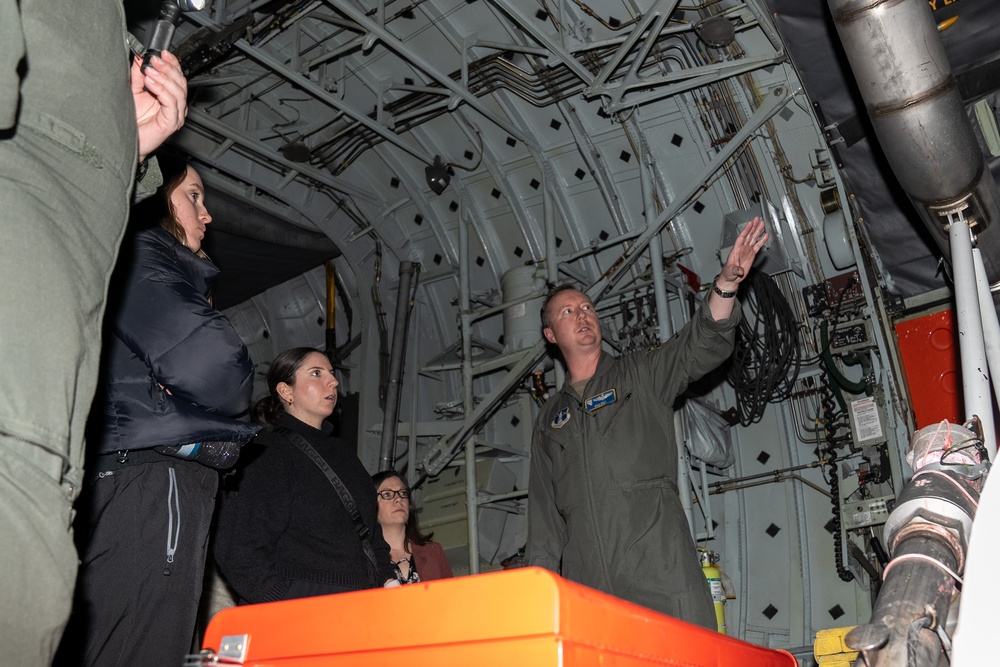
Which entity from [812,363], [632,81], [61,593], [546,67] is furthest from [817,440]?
[61,593]

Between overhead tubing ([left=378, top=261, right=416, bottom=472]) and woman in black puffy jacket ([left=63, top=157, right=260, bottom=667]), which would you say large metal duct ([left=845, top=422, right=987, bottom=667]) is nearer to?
woman in black puffy jacket ([left=63, top=157, right=260, bottom=667])

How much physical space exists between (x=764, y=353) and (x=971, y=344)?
13.6ft

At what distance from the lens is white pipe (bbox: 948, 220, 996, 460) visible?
209cm

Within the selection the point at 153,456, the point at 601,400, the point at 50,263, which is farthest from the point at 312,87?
the point at 50,263

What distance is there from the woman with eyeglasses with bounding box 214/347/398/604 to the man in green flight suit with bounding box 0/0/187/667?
178cm

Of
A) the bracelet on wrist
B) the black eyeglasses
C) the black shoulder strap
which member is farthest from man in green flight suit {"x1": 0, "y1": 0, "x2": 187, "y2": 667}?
the black eyeglasses

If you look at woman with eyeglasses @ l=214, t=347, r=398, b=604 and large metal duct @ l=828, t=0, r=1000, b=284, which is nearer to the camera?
woman with eyeglasses @ l=214, t=347, r=398, b=604

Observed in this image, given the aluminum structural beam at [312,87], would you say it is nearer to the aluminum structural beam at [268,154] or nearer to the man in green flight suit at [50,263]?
the aluminum structural beam at [268,154]

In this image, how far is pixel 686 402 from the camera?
6402 millimetres

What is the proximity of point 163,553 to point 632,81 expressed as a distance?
5198 millimetres

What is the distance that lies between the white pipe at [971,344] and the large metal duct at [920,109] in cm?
114

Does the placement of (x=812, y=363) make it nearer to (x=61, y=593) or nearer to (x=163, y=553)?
(x=163, y=553)

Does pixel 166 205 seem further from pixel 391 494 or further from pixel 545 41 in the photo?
pixel 545 41

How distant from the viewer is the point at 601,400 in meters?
3.62
